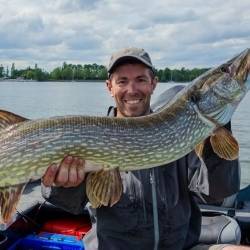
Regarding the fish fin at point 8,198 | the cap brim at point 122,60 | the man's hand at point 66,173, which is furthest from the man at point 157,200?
the cap brim at point 122,60

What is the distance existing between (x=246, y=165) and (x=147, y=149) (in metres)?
8.06

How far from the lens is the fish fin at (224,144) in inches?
102

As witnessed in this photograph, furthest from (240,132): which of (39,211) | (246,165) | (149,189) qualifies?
(149,189)

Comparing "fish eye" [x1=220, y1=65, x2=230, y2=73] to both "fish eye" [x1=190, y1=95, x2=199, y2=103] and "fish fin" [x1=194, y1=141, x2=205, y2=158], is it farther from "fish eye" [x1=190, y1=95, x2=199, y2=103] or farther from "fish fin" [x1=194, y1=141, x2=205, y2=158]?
"fish fin" [x1=194, y1=141, x2=205, y2=158]

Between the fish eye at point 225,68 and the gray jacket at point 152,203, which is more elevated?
the fish eye at point 225,68

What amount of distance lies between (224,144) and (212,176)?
304 millimetres

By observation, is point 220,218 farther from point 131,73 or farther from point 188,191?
point 131,73

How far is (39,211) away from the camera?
426 cm

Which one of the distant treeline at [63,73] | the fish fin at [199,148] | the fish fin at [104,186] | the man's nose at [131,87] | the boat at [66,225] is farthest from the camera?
the distant treeline at [63,73]

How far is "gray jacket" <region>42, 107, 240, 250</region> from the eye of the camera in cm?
286

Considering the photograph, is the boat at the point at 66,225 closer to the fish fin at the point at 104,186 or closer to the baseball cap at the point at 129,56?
the fish fin at the point at 104,186

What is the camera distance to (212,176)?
284 centimetres

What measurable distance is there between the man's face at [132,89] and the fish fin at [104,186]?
668 mm

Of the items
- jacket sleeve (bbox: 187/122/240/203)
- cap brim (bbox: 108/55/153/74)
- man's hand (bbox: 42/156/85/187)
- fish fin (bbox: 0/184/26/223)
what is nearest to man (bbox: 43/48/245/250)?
jacket sleeve (bbox: 187/122/240/203)
